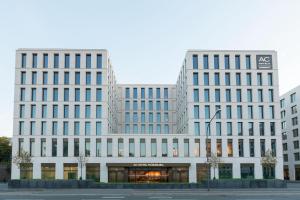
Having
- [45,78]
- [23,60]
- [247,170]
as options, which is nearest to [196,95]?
[247,170]

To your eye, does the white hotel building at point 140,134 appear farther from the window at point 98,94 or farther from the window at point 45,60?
the window at point 98,94

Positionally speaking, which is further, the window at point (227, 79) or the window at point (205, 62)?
the window at point (205, 62)

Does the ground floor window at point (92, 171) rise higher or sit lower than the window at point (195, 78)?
lower

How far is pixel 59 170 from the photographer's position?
2613 inches

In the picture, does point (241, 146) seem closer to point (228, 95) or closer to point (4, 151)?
point (228, 95)

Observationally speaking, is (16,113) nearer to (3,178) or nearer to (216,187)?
(3,178)

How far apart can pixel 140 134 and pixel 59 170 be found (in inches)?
614

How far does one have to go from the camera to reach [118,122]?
94375mm

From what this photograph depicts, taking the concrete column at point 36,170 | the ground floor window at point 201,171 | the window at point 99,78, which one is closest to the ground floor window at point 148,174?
the ground floor window at point 201,171

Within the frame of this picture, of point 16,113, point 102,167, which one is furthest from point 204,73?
point 16,113

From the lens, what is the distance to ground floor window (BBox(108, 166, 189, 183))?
2670 inches

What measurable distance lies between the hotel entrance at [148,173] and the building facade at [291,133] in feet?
120

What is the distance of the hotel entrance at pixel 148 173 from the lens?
67.7 metres

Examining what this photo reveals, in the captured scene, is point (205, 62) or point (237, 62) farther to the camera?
point (237, 62)
